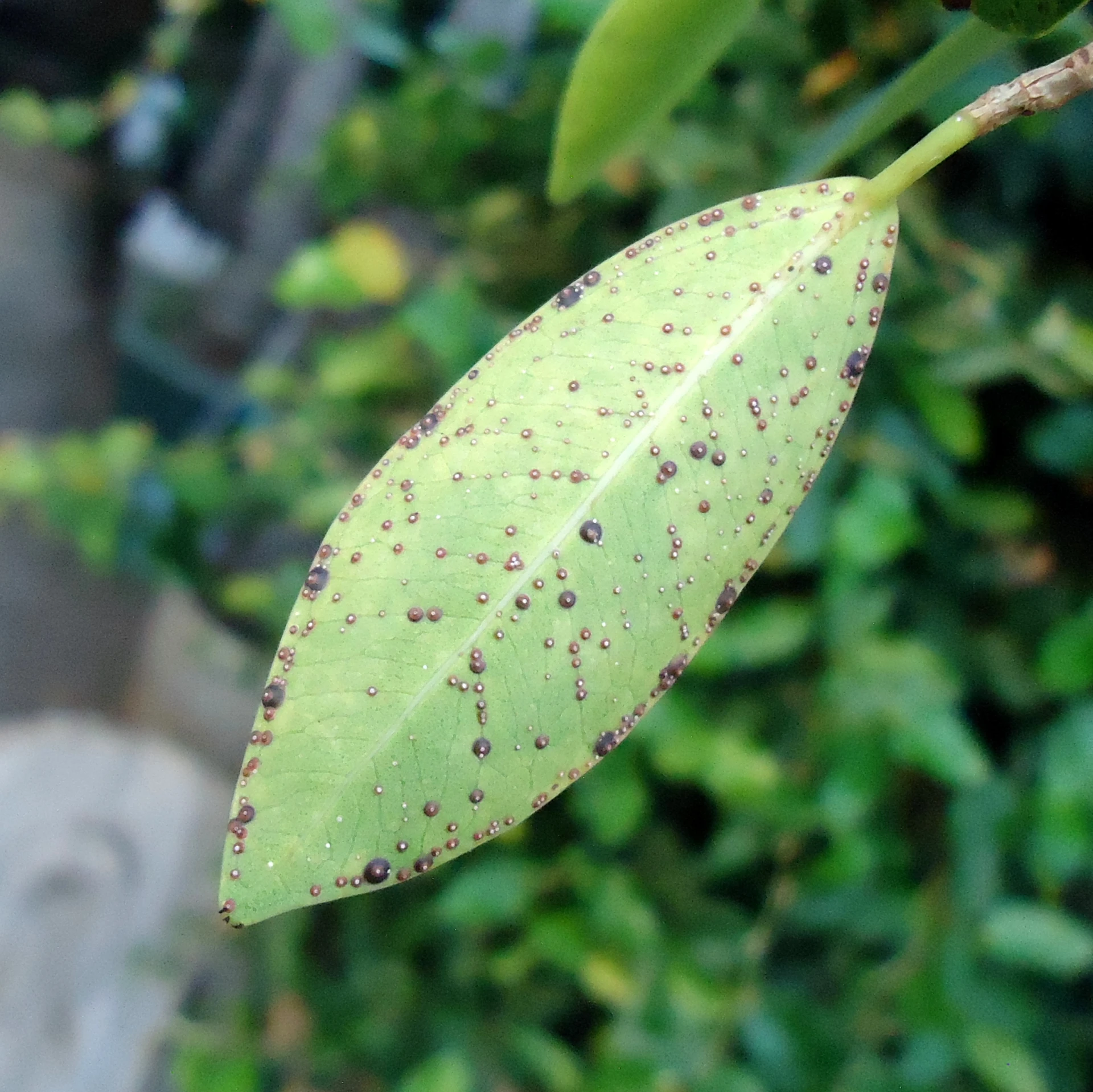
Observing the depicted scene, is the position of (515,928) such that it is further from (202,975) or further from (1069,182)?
(1069,182)

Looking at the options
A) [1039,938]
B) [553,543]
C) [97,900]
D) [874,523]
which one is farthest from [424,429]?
[97,900]


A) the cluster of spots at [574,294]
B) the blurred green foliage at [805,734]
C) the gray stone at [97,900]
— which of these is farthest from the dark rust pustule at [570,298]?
the gray stone at [97,900]

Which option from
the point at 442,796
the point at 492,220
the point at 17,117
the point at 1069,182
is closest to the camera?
the point at 442,796

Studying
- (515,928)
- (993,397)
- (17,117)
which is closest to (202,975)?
(515,928)

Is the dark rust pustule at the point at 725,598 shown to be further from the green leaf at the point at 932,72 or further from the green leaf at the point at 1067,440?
the green leaf at the point at 1067,440

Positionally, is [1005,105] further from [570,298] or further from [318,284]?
[318,284]

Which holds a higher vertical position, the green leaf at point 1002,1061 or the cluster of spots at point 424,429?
the cluster of spots at point 424,429
